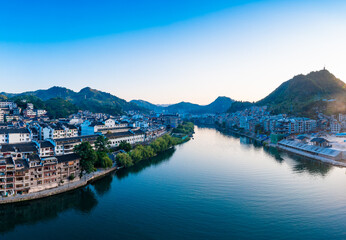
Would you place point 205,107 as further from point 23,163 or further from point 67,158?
point 23,163

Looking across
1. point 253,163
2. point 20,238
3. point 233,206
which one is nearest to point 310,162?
point 253,163

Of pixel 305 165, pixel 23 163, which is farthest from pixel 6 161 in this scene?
pixel 305 165

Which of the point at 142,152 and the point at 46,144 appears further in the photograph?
the point at 142,152

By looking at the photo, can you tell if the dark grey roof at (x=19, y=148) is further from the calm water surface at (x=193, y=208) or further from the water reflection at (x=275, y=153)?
the water reflection at (x=275, y=153)

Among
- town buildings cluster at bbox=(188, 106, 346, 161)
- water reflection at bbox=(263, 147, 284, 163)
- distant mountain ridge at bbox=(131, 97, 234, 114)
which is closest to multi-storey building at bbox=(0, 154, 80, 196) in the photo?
water reflection at bbox=(263, 147, 284, 163)

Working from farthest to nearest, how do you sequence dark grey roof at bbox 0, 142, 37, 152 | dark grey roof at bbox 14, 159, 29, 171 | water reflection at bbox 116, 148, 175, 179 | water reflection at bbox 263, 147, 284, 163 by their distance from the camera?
1. water reflection at bbox 263, 147, 284, 163
2. water reflection at bbox 116, 148, 175, 179
3. dark grey roof at bbox 0, 142, 37, 152
4. dark grey roof at bbox 14, 159, 29, 171

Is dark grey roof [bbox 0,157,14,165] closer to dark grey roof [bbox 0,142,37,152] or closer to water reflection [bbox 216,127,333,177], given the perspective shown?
dark grey roof [bbox 0,142,37,152]

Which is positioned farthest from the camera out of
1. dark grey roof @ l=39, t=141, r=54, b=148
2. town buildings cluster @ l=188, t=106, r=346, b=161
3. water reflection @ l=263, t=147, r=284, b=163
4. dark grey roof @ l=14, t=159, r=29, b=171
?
town buildings cluster @ l=188, t=106, r=346, b=161
